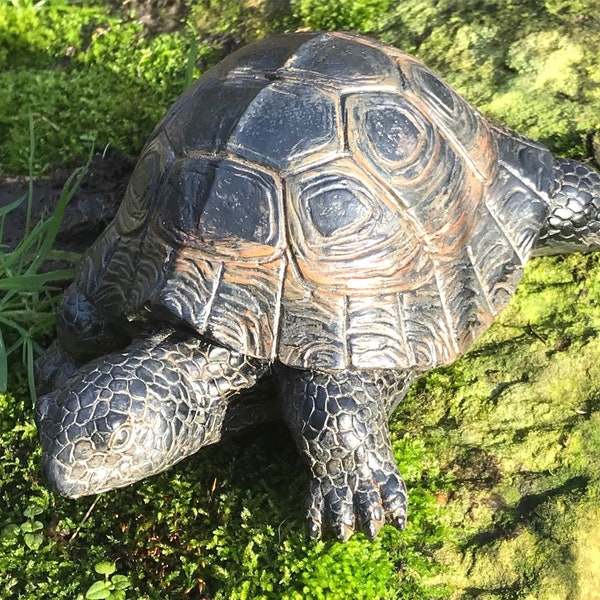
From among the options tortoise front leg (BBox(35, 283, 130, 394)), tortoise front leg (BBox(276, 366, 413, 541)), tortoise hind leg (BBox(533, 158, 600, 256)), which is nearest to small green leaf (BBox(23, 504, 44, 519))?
tortoise front leg (BBox(35, 283, 130, 394))

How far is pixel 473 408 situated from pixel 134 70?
372cm

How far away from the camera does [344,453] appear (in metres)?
2.95

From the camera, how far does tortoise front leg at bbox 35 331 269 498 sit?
270 cm

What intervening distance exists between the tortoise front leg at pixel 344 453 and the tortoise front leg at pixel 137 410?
0.29 meters

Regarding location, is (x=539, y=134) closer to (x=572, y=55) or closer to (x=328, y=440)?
(x=572, y=55)

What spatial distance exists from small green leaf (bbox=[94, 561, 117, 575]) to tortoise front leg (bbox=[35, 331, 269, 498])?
0.57 metres

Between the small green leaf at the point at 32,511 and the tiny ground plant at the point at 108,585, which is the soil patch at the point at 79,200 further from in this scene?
the tiny ground plant at the point at 108,585

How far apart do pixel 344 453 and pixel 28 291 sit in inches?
86.4

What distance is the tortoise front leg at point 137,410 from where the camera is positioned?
2.70m

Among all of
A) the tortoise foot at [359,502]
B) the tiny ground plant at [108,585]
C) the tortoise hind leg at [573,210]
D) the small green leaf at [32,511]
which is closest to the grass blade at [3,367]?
the small green leaf at [32,511]

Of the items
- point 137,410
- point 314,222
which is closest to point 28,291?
point 137,410

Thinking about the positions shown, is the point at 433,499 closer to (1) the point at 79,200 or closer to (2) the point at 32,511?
(2) the point at 32,511

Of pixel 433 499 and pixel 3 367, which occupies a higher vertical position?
pixel 3 367

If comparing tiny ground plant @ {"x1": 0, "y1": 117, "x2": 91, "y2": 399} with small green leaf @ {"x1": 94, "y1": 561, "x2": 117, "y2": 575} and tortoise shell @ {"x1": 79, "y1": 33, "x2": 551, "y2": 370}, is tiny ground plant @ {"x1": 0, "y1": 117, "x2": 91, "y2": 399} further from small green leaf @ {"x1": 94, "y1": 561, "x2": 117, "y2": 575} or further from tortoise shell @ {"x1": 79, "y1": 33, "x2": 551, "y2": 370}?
small green leaf @ {"x1": 94, "y1": 561, "x2": 117, "y2": 575}
